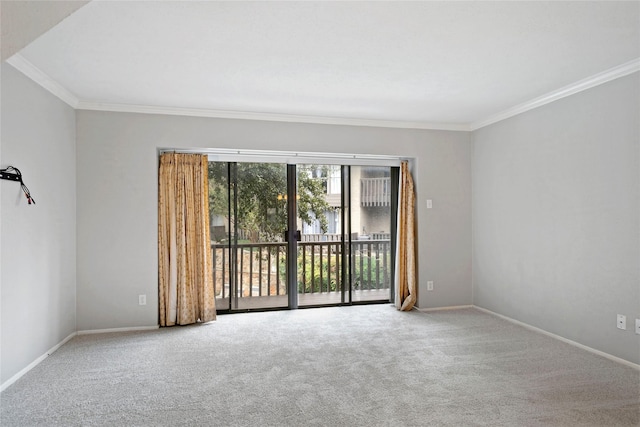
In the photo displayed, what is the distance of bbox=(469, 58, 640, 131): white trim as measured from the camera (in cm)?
305

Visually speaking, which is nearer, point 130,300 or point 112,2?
point 112,2

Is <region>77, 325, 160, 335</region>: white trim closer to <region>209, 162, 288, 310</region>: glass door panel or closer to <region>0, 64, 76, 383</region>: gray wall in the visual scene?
<region>0, 64, 76, 383</region>: gray wall

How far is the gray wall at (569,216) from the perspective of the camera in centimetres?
311

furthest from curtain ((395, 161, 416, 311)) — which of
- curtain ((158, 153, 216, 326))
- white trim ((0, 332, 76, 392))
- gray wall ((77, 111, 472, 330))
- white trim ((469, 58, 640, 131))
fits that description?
white trim ((0, 332, 76, 392))

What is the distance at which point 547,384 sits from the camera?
2.76 meters

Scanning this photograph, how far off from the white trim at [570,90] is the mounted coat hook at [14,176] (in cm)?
480

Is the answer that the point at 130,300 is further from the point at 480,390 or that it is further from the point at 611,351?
the point at 611,351

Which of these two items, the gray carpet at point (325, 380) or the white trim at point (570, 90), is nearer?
the gray carpet at point (325, 380)

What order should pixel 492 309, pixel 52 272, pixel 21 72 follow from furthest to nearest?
pixel 492 309, pixel 52 272, pixel 21 72

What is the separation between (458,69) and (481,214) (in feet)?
7.84

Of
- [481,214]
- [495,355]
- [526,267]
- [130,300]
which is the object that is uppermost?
[481,214]

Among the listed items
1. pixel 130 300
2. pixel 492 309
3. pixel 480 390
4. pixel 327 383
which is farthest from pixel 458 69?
pixel 130 300

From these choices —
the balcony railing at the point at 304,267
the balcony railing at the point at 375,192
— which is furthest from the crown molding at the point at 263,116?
the balcony railing at the point at 304,267

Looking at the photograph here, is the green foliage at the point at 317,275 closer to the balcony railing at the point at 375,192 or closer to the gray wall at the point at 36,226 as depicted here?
the balcony railing at the point at 375,192
